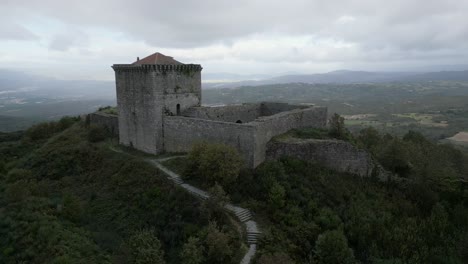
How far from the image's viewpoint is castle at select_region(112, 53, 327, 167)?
18875mm

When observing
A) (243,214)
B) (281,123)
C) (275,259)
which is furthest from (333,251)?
(281,123)

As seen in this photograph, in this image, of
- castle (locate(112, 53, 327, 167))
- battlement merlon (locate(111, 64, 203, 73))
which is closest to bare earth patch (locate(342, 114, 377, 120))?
castle (locate(112, 53, 327, 167))

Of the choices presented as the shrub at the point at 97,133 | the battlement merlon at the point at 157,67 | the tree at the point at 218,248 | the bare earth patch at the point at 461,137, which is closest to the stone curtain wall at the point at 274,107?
the battlement merlon at the point at 157,67

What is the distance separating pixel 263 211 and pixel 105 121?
17908mm

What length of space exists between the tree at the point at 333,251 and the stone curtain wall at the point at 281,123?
5601mm

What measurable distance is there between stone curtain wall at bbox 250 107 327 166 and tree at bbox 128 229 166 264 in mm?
7177

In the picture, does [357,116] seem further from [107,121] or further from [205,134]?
[205,134]

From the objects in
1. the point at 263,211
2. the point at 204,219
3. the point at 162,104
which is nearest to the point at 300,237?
the point at 263,211

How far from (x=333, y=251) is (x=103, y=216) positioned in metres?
10.9

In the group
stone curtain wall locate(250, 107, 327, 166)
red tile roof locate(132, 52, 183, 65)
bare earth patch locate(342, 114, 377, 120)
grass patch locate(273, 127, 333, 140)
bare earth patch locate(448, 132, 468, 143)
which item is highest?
red tile roof locate(132, 52, 183, 65)

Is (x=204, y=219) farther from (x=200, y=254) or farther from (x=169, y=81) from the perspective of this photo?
(x=169, y=81)

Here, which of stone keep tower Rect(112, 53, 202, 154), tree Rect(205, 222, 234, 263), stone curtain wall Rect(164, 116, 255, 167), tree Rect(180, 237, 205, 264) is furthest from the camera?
stone keep tower Rect(112, 53, 202, 154)

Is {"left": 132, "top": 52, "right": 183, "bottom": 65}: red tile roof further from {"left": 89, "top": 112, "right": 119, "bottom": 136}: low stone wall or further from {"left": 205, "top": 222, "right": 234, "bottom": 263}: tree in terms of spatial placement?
{"left": 205, "top": 222, "right": 234, "bottom": 263}: tree

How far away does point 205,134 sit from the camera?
1953cm
